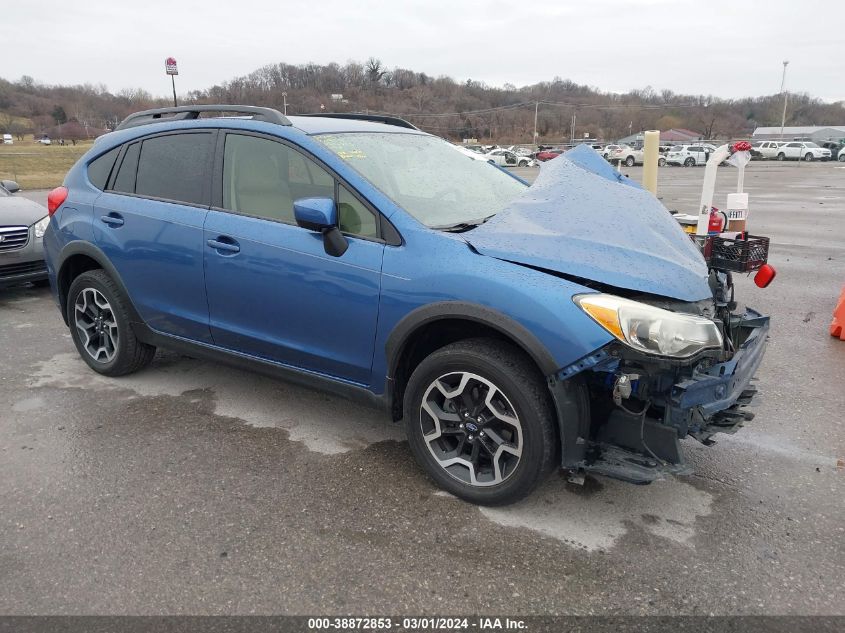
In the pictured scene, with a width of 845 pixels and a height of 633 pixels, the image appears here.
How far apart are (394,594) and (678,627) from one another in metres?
1.03

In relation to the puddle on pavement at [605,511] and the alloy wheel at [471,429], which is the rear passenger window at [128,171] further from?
the puddle on pavement at [605,511]

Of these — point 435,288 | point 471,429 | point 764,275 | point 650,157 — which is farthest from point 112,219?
point 650,157

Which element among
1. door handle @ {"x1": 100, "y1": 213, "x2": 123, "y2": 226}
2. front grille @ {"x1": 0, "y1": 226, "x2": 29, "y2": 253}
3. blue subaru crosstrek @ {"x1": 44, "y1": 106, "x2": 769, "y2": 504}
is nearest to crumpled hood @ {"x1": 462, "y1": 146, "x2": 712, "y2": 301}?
blue subaru crosstrek @ {"x1": 44, "y1": 106, "x2": 769, "y2": 504}

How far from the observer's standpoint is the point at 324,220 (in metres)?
3.11

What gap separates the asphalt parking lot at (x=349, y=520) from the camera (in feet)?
8.12

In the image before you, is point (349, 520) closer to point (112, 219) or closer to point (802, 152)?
point (112, 219)

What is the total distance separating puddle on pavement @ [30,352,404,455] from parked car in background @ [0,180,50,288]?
239cm

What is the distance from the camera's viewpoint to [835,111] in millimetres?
112500

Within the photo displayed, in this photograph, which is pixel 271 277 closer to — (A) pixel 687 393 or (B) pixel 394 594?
(B) pixel 394 594

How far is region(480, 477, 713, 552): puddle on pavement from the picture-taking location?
112 inches

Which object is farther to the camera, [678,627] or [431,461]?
[431,461]

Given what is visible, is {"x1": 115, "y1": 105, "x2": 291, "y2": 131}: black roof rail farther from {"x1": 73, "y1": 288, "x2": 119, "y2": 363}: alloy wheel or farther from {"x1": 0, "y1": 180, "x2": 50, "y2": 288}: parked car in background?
{"x1": 0, "y1": 180, "x2": 50, "y2": 288}: parked car in background

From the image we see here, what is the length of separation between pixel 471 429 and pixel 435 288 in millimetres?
675

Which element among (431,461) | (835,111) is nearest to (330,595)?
(431,461)
